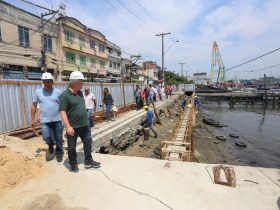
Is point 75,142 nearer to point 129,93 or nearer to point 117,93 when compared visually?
point 117,93

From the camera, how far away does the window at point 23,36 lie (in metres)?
20.4

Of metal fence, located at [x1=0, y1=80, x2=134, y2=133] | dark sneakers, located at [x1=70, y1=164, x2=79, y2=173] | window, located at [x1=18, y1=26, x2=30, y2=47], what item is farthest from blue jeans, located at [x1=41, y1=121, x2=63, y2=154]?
window, located at [x1=18, y1=26, x2=30, y2=47]

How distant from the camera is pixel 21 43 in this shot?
20.6 m

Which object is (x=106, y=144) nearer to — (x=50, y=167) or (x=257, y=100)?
(x=50, y=167)

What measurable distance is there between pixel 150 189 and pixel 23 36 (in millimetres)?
22433

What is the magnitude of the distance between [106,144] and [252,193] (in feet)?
18.7

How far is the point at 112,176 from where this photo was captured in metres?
3.84

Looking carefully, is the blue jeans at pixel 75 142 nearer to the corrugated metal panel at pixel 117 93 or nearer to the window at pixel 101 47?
the corrugated metal panel at pixel 117 93

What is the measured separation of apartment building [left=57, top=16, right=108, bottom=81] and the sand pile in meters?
22.5

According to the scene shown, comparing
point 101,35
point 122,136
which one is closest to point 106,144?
point 122,136

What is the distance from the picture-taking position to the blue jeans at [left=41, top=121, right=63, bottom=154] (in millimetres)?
4523

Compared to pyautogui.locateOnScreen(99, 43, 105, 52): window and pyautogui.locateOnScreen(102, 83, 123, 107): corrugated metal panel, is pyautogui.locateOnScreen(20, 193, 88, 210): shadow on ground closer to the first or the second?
pyautogui.locateOnScreen(102, 83, 123, 107): corrugated metal panel

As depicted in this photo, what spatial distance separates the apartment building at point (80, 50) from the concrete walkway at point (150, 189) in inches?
931

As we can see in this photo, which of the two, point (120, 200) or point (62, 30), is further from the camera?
point (62, 30)
